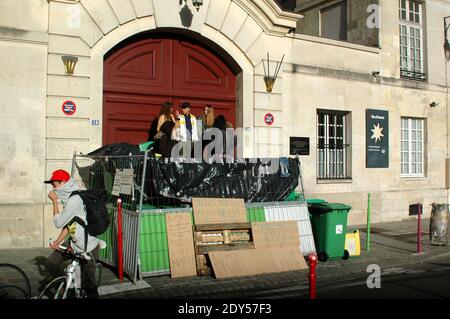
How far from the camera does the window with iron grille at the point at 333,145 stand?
49.1 feet

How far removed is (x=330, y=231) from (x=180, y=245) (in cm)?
311

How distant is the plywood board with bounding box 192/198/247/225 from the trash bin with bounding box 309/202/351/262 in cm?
173

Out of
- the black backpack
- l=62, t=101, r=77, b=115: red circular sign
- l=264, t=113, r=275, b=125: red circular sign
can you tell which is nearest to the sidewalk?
the black backpack

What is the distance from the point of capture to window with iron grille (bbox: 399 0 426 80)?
16984 mm

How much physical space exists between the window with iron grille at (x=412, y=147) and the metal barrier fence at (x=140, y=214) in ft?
29.3

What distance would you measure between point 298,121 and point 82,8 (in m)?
6.51

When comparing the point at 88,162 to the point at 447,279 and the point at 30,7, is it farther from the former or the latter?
the point at 447,279

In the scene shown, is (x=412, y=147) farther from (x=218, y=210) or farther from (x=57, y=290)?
(x=57, y=290)

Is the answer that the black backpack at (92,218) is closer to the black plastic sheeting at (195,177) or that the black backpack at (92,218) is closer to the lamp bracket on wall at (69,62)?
the black plastic sheeting at (195,177)

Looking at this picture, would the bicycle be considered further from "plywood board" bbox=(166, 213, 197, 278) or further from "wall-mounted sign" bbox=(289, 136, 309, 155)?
"wall-mounted sign" bbox=(289, 136, 309, 155)

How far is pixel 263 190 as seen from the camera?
376 inches

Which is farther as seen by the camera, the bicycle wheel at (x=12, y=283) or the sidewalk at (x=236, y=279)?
the sidewalk at (x=236, y=279)

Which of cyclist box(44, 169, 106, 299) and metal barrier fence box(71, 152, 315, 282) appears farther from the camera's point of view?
metal barrier fence box(71, 152, 315, 282)

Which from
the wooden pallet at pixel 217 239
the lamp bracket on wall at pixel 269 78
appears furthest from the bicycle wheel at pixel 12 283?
the lamp bracket on wall at pixel 269 78
